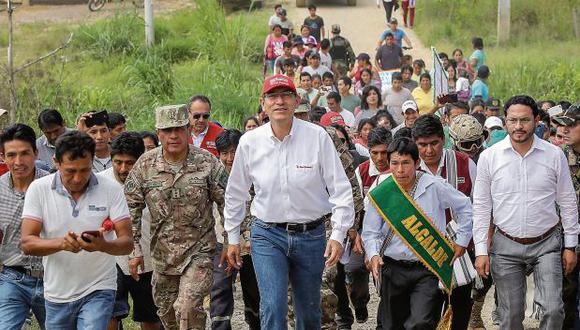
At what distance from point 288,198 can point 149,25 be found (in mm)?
19572

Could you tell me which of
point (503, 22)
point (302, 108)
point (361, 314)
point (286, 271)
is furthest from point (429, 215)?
point (503, 22)

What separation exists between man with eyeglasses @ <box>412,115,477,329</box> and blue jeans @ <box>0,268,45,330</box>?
3139 mm

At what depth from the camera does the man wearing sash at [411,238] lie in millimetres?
8320

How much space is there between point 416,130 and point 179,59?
19422 millimetres

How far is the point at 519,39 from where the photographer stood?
32094 mm

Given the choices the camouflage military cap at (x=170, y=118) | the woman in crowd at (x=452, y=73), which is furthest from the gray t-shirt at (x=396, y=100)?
the camouflage military cap at (x=170, y=118)

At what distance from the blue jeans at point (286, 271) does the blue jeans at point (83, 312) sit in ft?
3.97

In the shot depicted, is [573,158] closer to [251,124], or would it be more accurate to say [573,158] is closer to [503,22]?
[251,124]

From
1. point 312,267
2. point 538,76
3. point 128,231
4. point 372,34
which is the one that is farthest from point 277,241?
point 372,34

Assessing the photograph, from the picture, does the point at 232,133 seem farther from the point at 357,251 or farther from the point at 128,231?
the point at 128,231

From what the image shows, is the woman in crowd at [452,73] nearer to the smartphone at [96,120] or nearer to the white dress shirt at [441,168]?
the smartphone at [96,120]

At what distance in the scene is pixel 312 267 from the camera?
8.05 metres

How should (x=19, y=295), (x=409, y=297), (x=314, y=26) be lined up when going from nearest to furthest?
1. (x=19, y=295)
2. (x=409, y=297)
3. (x=314, y=26)

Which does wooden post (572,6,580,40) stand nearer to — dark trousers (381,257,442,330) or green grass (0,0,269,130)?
green grass (0,0,269,130)
